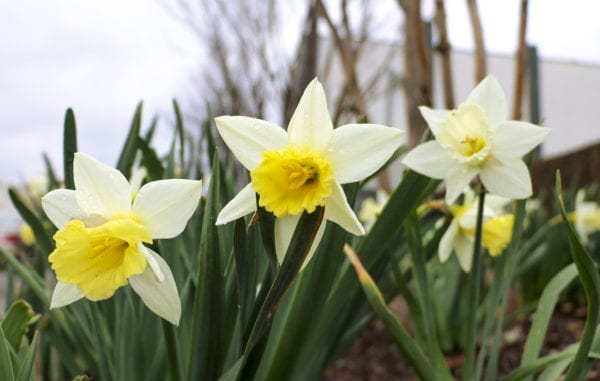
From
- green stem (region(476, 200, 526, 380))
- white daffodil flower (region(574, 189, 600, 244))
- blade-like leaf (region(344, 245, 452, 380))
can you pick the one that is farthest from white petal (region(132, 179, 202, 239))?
white daffodil flower (region(574, 189, 600, 244))

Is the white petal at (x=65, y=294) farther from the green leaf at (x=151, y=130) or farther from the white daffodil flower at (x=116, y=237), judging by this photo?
the green leaf at (x=151, y=130)

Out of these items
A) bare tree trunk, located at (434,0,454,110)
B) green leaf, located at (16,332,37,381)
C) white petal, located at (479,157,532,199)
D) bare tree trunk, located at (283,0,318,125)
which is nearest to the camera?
green leaf, located at (16,332,37,381)

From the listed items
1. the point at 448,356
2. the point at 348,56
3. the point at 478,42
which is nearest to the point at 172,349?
the point at 448,356

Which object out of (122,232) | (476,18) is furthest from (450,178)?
(476,18)

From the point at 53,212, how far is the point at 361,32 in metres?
6.11

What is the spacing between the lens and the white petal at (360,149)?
528 millimetres

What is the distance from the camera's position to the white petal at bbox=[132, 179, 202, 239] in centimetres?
54

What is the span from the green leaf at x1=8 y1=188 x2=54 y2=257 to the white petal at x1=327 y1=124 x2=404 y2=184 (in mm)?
529

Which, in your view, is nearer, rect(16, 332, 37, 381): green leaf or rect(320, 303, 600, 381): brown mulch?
rect(16, 332, 37, 381): green leaf

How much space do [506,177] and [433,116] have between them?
13cm

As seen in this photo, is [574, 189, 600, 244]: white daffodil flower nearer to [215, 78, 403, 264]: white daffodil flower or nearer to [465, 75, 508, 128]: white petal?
[465, 75, 508, 128]: white petal

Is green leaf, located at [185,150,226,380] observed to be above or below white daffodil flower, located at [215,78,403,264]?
below

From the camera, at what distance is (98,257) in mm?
538

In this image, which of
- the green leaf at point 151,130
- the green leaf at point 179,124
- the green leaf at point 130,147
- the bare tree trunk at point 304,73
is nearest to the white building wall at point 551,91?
the bare tree trunk at point 304,73
